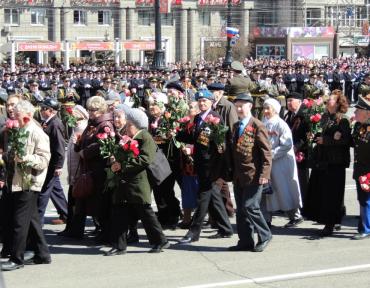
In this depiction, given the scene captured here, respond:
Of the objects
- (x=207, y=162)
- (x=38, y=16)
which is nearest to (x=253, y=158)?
(x=207, y=162)

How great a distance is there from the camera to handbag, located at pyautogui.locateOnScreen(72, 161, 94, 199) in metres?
10.1

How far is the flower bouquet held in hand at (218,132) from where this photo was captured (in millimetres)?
9891

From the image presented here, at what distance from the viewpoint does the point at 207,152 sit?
1004 cm

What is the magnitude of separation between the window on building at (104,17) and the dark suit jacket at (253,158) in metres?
71.7

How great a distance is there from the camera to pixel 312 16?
91.1 metres

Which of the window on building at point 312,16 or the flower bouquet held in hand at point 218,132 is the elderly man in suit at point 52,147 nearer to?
the flower bouquet held in hand at point 218,132

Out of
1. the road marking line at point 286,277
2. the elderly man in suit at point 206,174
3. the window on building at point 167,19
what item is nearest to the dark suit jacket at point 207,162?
the elderly man in suit at point 206,174

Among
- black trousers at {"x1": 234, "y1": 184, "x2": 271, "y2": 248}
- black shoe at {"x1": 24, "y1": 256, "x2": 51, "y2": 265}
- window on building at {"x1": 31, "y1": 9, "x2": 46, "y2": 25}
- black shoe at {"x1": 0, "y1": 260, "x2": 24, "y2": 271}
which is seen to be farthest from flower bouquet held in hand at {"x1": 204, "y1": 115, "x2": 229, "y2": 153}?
Answer: window on building at {"x1": 31, "y1": 9, "x2": 46, "y2": 25}

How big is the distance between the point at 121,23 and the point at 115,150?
7254cm

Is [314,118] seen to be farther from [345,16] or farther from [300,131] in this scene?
[345,16]

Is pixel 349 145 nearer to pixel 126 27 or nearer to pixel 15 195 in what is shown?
pixel 15 195

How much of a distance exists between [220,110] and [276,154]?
1003 millimetres

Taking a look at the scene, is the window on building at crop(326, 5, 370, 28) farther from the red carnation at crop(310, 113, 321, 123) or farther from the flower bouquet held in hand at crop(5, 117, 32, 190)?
the flower bouquet held in hand at crop(5, 117, 32, 190)

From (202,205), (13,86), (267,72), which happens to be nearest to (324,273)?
(202,205)
